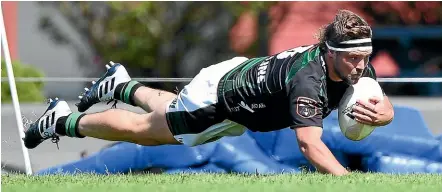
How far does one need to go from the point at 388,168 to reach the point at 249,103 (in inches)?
79.9

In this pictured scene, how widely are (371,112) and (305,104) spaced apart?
502 mm

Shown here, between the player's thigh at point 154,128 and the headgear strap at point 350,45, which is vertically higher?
the headgear strap at point 350,45

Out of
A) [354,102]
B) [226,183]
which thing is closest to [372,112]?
[354,102]

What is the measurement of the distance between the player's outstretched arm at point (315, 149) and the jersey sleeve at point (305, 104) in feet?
0.13

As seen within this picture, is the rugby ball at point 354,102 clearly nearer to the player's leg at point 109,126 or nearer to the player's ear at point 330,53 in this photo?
the player's ear at point 330,53

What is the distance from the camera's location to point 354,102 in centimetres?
684

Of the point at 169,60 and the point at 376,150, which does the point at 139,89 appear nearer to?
the point at 376,150

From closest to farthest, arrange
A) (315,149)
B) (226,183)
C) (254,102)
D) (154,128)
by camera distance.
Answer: (226,183) < (315,149) < (254,102) < (154,128)

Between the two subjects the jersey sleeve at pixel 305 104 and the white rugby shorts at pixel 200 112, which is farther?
the white rugby shorts at pixel 200 112

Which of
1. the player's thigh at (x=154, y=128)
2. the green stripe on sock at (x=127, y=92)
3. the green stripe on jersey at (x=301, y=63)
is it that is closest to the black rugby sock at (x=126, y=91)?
the green stripe on sock at (x=127, y=92)

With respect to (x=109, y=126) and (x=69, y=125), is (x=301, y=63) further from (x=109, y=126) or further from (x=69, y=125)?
(x=69, y=125)

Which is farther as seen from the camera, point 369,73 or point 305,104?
point 369,73

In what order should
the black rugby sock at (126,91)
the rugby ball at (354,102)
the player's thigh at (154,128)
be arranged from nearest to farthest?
the rugby ball at (354,102), the player's thigh at (154,128), the black rugby sock at (126,91)

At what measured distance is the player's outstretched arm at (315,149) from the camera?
6.59m
